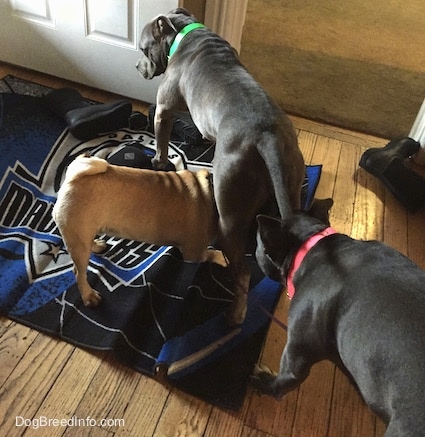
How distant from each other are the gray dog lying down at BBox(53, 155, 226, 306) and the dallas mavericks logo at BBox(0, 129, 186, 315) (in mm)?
140

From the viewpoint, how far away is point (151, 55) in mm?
2086

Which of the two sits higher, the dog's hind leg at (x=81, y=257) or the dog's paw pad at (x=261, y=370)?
the dog's hind leg at (x=81, y=257)

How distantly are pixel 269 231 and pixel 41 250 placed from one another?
35.9 inches

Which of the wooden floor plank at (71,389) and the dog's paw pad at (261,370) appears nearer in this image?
the wooden floor plank at (71,389)

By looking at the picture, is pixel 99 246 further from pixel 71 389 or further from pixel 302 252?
pixel 302 252

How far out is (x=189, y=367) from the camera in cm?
152

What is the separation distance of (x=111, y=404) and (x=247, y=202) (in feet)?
2.30

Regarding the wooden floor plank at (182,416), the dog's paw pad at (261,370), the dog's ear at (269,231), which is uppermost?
the dog's ear at (269,231)

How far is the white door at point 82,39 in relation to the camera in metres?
2.34

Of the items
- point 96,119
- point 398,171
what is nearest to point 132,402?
point 96,119

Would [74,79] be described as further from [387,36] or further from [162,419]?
[387,36]

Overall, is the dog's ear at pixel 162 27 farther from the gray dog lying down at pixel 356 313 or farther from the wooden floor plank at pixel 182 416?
the wooden floor plank at pixel 182 416

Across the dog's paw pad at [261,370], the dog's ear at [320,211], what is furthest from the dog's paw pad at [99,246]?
the dog's ear at [320,211]

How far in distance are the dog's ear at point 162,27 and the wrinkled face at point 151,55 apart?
0.05 ft
